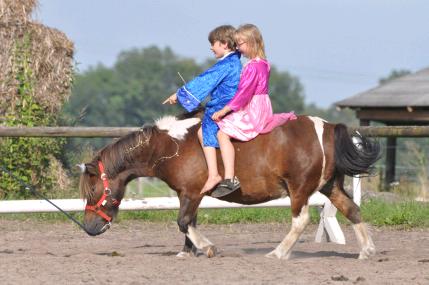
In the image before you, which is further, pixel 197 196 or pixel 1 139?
pixel 1 139

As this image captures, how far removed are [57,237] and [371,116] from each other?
11.9 meters

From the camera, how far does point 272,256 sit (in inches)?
319

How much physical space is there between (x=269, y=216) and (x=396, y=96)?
32.3 feet

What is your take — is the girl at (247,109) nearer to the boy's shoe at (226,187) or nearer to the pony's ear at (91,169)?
the boy's shoe at (226,187)

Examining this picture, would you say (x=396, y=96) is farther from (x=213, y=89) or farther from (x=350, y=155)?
(x=213, y=89)

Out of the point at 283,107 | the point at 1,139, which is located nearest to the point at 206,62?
the point at 283,107

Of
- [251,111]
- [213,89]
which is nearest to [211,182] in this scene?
[251,111]

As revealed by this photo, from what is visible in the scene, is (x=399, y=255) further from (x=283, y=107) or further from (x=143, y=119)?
(x=283, y=107)

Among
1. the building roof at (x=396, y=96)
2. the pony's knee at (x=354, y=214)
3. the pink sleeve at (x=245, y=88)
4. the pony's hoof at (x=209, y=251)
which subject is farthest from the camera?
the building roof at (x=396, y=96)

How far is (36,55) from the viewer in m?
13.7

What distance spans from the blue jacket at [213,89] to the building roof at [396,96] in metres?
12.0

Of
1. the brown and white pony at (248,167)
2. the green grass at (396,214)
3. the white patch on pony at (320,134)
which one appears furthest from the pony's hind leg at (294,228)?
the green grass at (396,214)

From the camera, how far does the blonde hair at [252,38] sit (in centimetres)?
808

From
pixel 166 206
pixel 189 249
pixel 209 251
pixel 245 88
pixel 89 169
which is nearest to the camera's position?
pixel 245 88
